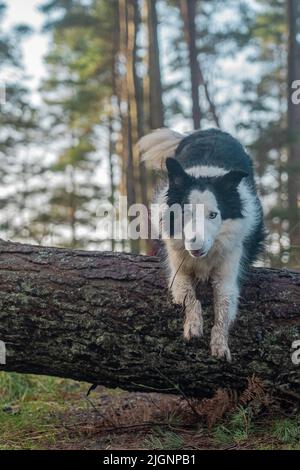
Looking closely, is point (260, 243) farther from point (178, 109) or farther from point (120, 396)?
point (178, 109)

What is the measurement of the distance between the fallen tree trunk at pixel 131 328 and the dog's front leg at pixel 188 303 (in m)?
0.08

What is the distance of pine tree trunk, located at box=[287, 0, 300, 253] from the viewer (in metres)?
11.3

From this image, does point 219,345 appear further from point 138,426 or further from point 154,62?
point 154,62

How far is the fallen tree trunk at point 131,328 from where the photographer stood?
417cm

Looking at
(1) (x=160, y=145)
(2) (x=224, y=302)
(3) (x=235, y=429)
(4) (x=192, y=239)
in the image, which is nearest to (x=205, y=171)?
(4) (x=192, y=239)

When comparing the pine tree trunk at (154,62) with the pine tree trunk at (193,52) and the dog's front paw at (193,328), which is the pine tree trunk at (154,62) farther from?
the dog's front paw at (193,328)

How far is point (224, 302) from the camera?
4129 mm

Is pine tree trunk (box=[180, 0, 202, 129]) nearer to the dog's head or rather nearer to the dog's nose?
the dog's head

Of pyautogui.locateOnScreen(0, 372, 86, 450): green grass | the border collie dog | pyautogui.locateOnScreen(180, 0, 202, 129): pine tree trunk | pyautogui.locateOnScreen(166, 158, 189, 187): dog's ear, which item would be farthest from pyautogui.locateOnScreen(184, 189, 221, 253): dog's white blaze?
pyautogui.locateOnScreen(180, 0, 202, 129): pine tree trunk

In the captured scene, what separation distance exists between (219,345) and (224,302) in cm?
31

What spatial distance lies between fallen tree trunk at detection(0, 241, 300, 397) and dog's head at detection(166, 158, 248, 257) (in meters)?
0.53

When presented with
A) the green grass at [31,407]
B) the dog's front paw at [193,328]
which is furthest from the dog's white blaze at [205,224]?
A: the green grass at [31,407]

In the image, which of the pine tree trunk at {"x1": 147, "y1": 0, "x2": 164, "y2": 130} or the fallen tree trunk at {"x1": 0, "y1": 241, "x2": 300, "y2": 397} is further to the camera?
the pine tree trunk at {"x1": 147, "y1": 0, "x2": 164, "y2": 130}
